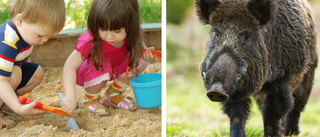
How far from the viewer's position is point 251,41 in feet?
9.27

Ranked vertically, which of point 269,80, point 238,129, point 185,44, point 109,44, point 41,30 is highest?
point 41,30

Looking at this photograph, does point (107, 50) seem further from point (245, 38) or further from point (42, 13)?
point (245, 38)

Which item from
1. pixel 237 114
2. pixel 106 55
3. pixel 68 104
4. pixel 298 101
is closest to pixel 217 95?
pixel 237 114

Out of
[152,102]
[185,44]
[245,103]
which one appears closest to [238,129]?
[245,103]

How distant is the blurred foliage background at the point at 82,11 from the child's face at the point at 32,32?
2.02 metres

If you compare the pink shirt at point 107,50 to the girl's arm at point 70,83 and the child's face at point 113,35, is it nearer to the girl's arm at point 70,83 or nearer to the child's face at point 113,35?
the girl's arm at point 70,83

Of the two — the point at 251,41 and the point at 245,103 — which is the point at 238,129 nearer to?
the point at 245,103

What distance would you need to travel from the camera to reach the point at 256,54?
111 inches

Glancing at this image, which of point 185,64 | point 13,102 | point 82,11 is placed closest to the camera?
point 13,102

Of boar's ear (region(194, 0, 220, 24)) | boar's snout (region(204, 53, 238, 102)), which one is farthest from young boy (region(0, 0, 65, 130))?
boar's snout (region(204, 53, 238, 102))

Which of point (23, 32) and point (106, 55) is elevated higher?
point (23, 32)

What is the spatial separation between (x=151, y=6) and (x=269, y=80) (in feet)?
9.61

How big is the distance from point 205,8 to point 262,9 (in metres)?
0.45

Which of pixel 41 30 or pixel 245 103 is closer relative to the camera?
pixel 41 30
